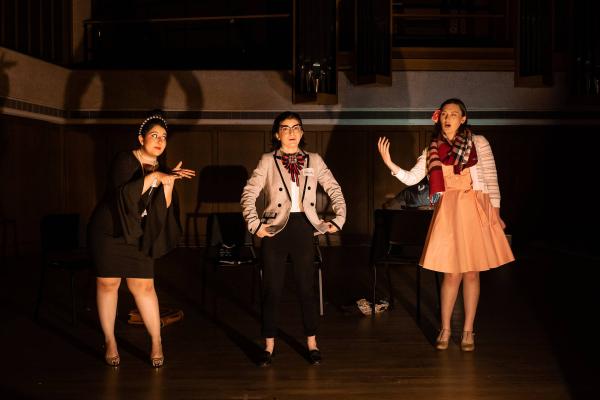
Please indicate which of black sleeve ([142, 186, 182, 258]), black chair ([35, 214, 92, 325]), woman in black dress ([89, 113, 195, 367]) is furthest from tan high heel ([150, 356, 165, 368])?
black chair ([35, 214, 92, 325])

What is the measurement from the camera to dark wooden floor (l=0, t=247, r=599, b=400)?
3.05 m

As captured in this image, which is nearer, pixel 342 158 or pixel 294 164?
pixel 294 164

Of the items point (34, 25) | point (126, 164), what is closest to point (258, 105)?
point (34, 25)

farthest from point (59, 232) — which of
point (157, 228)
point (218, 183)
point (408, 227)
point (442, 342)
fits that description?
point (218, 183)

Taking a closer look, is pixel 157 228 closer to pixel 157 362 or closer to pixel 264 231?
pixel 264 231

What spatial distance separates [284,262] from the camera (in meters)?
3.41

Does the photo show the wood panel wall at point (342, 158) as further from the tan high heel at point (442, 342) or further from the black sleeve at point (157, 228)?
the black sleeve at point (157, 228)

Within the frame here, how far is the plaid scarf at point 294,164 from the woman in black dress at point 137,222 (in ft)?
1.65

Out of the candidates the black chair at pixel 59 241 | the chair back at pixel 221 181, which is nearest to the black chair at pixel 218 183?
the chair back at pixel 221 181

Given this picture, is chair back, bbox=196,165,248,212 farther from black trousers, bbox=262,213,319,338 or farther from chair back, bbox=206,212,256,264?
black trousers, bbox=262,213,319,338

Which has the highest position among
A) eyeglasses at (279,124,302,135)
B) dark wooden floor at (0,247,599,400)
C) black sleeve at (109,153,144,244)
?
eyeglasses at (279,124,302,135)

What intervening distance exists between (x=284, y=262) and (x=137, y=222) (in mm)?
794

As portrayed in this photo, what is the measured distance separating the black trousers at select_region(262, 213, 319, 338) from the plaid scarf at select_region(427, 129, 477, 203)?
780 mm

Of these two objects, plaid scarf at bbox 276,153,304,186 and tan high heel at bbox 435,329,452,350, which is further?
tan high heel at bbox 435,329,452,350
